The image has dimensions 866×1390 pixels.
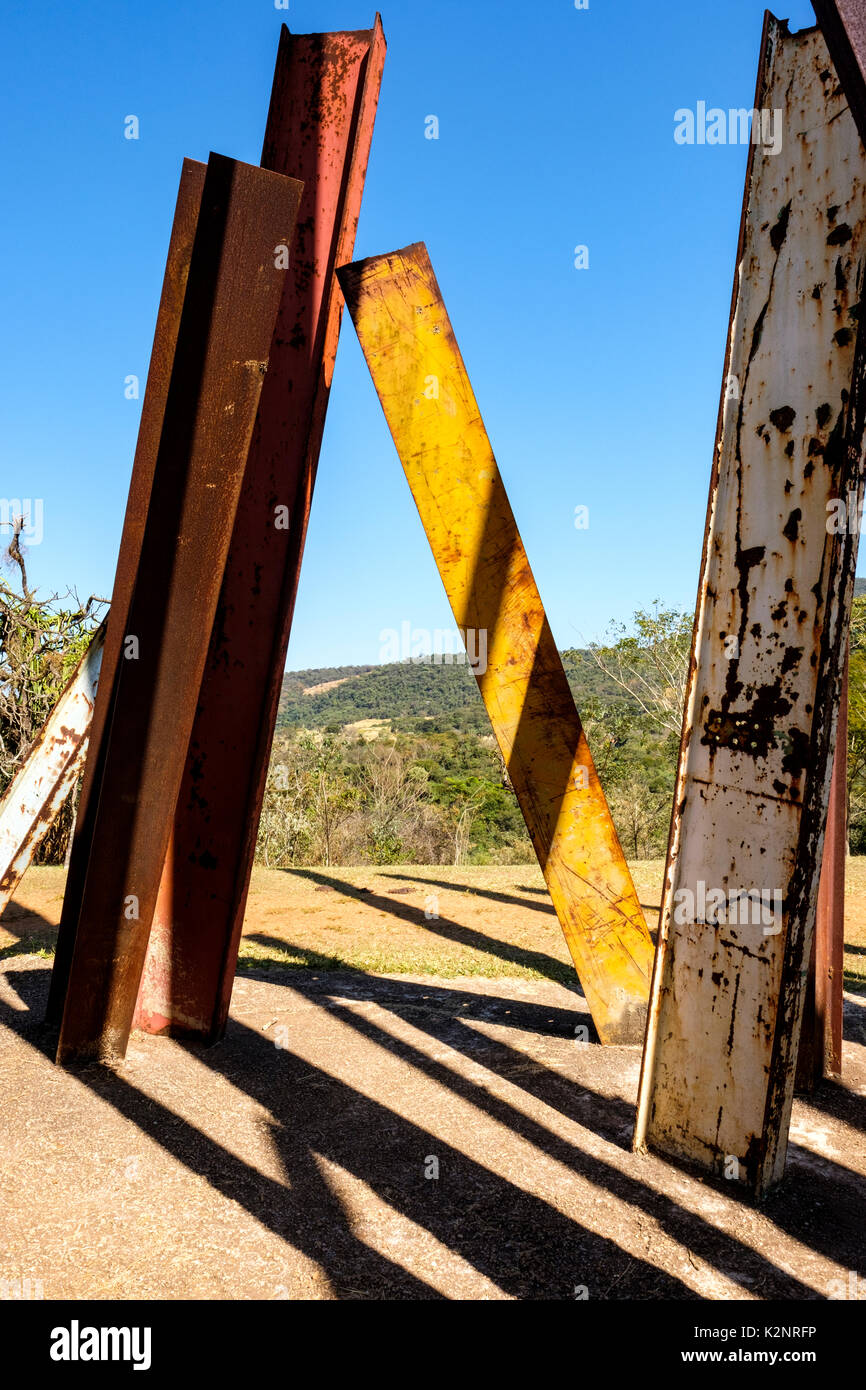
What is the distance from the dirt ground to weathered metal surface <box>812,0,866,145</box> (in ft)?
7.35

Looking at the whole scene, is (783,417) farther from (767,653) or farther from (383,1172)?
(383,1172)

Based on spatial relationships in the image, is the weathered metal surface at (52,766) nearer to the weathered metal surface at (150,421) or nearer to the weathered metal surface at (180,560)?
the weathered metal surface at (150,421)

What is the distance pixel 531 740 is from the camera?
131 inches

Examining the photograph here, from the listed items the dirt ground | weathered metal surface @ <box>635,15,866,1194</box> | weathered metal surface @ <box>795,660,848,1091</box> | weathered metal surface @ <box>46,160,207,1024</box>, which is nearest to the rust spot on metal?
weathered metal surface @ <box>635,15,866,1194</box>

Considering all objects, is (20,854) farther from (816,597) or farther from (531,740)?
(816,597)

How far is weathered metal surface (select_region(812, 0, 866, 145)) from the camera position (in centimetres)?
132

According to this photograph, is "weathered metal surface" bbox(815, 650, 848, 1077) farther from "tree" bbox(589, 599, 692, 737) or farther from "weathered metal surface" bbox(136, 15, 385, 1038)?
"tree" bbox(589, 599, 692, 737)

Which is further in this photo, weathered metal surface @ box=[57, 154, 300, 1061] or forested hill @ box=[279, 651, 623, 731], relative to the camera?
forested hill @ box=[279, 651, 623, 731]

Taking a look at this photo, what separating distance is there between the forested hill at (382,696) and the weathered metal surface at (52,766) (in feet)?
143

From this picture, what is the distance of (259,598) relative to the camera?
10.7 ft


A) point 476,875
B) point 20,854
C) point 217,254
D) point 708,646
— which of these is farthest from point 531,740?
point 476,875

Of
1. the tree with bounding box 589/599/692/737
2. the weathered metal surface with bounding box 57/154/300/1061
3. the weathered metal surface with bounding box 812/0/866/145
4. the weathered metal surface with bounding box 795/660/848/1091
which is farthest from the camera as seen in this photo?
the tree with bounding box 589/599/692/737

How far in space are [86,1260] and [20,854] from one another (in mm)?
2709

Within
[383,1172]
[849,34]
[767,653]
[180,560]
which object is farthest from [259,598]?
[849,34]
